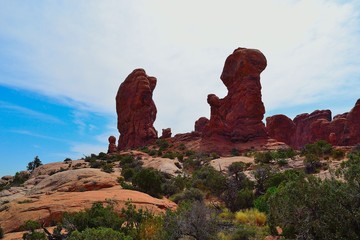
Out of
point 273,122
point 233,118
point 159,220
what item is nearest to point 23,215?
point 159,220

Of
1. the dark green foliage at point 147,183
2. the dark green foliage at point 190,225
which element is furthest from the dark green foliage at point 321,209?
the dark green foliage at point 147,183

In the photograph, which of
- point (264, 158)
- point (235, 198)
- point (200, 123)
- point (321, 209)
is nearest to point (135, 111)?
point (200, 123)

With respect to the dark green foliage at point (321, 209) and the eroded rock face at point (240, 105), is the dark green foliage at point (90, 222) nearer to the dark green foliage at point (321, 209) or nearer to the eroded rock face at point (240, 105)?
the dark green foliage at point (321, 209)

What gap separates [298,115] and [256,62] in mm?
46984

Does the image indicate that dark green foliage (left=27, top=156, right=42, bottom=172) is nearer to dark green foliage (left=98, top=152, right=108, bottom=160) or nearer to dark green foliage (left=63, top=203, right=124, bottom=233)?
dark green foliage (left=98, top=152, right=108, bottom=160)

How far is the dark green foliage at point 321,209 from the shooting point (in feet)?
27.9

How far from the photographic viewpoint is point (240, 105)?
58.3 m

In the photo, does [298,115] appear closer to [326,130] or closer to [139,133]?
[326,130]

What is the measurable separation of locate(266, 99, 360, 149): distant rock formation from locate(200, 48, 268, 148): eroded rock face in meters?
18.4

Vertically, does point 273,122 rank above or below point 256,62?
below

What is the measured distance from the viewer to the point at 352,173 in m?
9.13

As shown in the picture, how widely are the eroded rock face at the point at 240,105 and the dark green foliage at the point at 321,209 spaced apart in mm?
46444

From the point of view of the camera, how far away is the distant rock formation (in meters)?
60.6

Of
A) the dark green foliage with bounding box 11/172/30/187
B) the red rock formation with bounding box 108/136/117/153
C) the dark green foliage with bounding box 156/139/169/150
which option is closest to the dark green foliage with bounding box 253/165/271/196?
the dark green foliage with bounding box 156/139/169/150
